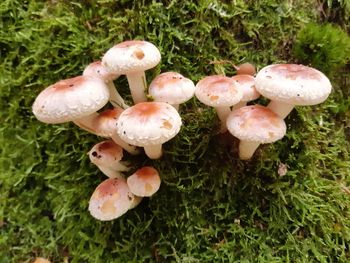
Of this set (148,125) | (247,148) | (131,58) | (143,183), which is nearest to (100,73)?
(131,58)

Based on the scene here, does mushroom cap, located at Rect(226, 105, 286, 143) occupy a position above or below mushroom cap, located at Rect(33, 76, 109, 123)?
below

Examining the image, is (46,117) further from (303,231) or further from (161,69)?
(303,231)

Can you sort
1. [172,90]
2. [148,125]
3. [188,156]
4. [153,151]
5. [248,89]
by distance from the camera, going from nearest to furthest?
[148,125]
[172,90]
[248,89]
[153,151]
[188,156]

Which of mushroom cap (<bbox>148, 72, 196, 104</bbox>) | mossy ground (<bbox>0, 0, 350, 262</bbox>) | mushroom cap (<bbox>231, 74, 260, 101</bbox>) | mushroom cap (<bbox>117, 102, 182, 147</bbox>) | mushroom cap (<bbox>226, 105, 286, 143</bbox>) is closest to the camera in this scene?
mushroom cap (<bbox>117, 102, 182, 147</bbox>)

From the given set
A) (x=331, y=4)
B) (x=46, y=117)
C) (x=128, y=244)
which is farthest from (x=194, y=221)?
(x=331, y=4)

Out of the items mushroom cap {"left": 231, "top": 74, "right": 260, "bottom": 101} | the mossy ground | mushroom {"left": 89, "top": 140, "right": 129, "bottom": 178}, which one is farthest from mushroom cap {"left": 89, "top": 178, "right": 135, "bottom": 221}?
mushroom cap {"left": 231, "top": 74, "right": 260, "bottom": 101}

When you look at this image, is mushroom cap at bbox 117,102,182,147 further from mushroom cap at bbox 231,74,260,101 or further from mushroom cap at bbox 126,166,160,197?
mushroom cap at bbox 231,74,260,101

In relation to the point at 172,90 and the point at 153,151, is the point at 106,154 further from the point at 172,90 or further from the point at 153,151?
the point at 172,90

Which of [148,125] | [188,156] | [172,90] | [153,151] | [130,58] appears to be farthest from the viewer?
[188,156]
